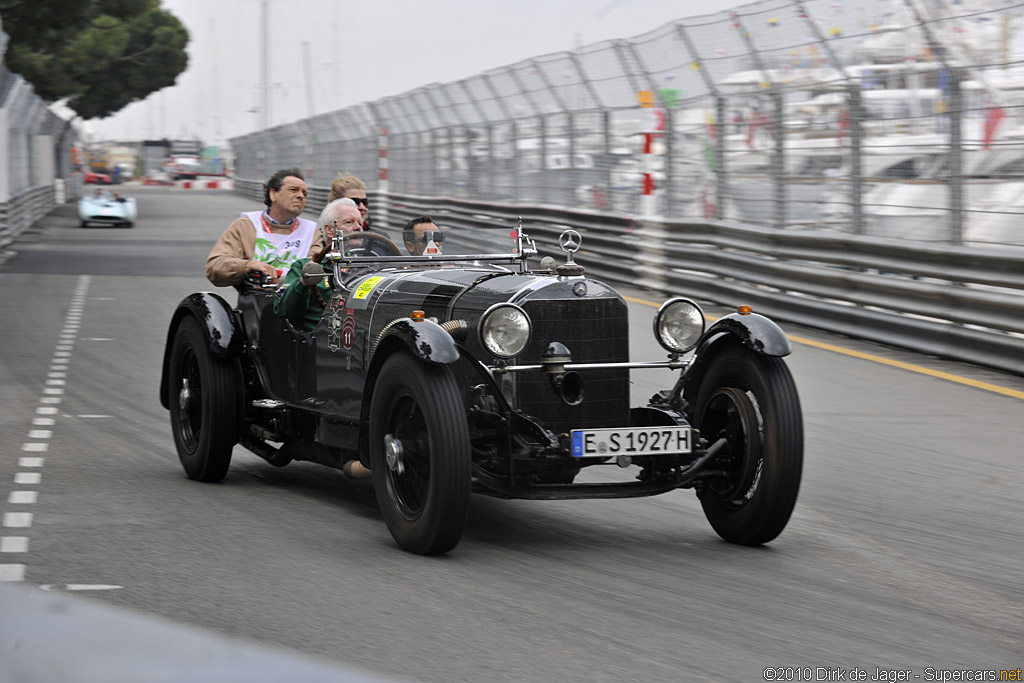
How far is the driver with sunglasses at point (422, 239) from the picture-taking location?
6.58 meters

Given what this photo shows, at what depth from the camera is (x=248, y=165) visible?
2847 inches

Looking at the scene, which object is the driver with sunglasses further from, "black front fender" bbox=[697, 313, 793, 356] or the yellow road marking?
the yellow road marking

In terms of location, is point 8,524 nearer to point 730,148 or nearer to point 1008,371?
point 1008,371

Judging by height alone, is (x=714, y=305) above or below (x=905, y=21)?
below

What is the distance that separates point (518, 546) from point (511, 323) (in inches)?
33.3

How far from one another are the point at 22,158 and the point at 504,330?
3410cm

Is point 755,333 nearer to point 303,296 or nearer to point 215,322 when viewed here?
point 303,296

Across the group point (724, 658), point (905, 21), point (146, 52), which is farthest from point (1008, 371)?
point (146, 52)

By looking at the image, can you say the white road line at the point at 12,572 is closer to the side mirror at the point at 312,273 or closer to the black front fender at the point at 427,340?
the black front fender at the point at 427,340

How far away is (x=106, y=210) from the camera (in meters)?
37.2

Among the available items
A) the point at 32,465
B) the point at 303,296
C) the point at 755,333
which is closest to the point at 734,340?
the point at 755,333

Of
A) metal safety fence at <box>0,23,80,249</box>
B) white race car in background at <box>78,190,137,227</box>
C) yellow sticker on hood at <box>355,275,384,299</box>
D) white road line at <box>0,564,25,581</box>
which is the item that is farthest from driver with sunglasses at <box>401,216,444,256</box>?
white race car in background at <box>78,190,137,227</box>

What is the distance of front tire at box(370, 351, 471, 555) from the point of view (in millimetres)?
4809

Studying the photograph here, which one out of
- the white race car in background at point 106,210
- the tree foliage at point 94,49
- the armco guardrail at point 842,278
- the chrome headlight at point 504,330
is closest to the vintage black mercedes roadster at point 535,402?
the chrome headlight at point 504,330
